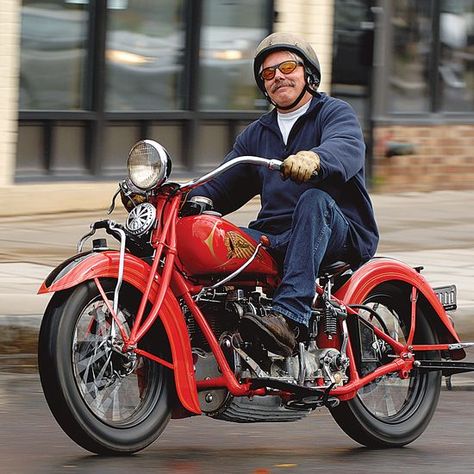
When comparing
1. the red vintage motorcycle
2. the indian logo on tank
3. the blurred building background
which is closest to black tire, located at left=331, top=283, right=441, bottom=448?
the red vintage motorcycle

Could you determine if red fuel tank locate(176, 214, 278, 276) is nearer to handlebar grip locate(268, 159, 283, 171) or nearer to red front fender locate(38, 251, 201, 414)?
red front fender locate(38, 251, 201, 414)

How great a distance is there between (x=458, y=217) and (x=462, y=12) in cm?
399

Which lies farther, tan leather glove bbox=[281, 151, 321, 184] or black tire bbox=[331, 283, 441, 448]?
black tire bbox=[331, 283, 441, 448]

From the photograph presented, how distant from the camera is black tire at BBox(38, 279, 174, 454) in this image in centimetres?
554

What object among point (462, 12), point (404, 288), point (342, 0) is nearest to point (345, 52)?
point (342, 0)

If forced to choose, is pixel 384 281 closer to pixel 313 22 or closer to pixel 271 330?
pixel 271 330

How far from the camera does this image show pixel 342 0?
17141 mm

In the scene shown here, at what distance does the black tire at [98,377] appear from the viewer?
5.54 metres

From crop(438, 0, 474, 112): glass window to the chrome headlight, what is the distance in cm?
1308

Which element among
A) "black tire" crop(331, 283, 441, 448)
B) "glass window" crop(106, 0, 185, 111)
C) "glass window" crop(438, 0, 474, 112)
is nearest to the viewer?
"black tire" crop(331, 283, 441, 448)

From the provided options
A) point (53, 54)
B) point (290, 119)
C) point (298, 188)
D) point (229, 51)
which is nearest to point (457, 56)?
point (229, 51)

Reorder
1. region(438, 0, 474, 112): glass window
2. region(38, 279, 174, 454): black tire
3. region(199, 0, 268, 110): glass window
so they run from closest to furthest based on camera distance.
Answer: region(38, 279, 174, 454): black tire → region(199, 0, 268, 110): glass window → region(438, 0, 474, 112): glass window

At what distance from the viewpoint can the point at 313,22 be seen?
652 inches

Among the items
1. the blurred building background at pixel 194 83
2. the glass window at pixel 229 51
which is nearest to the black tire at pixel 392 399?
the blurred building background at pixel 194 83
